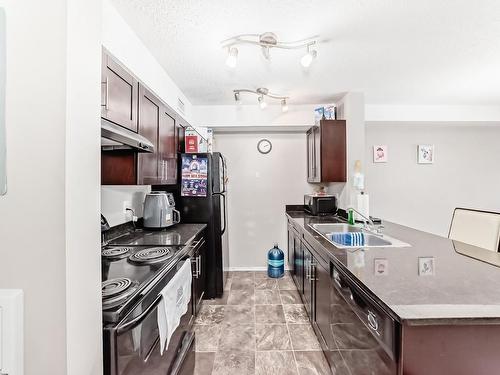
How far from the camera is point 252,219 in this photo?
368cm

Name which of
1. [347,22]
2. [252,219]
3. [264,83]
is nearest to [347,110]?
[264,83]

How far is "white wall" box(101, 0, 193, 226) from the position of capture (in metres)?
1.50

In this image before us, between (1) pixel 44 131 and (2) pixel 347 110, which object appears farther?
(2) pixel 347 110

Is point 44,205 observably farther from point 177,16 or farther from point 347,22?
point 347,22

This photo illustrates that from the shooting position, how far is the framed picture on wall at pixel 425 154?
3529mm

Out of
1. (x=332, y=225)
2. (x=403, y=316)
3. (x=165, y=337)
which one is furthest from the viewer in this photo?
(x=332, y=225)

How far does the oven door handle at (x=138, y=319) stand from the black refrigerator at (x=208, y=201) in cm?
159

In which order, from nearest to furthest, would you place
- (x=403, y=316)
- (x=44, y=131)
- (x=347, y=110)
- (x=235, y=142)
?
(x=44, y=131) < (x=403, y=316) < (x=347, y=110) < (x=235, y=142)

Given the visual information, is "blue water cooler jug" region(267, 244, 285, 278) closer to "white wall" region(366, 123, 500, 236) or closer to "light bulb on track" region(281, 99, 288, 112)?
"white wall" region(366, 123, 500, 236)

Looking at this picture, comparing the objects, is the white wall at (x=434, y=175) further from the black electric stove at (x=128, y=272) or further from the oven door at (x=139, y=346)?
the oven door at (x=139, y=346)

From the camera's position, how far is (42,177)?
1.82 ft

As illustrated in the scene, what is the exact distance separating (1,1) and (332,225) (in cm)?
262

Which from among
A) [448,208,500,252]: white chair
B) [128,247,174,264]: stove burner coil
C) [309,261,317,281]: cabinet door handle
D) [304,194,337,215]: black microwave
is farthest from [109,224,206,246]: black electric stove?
[448,208,500,252]: white chair

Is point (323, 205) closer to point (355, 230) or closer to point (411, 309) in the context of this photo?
point (355, 230)
